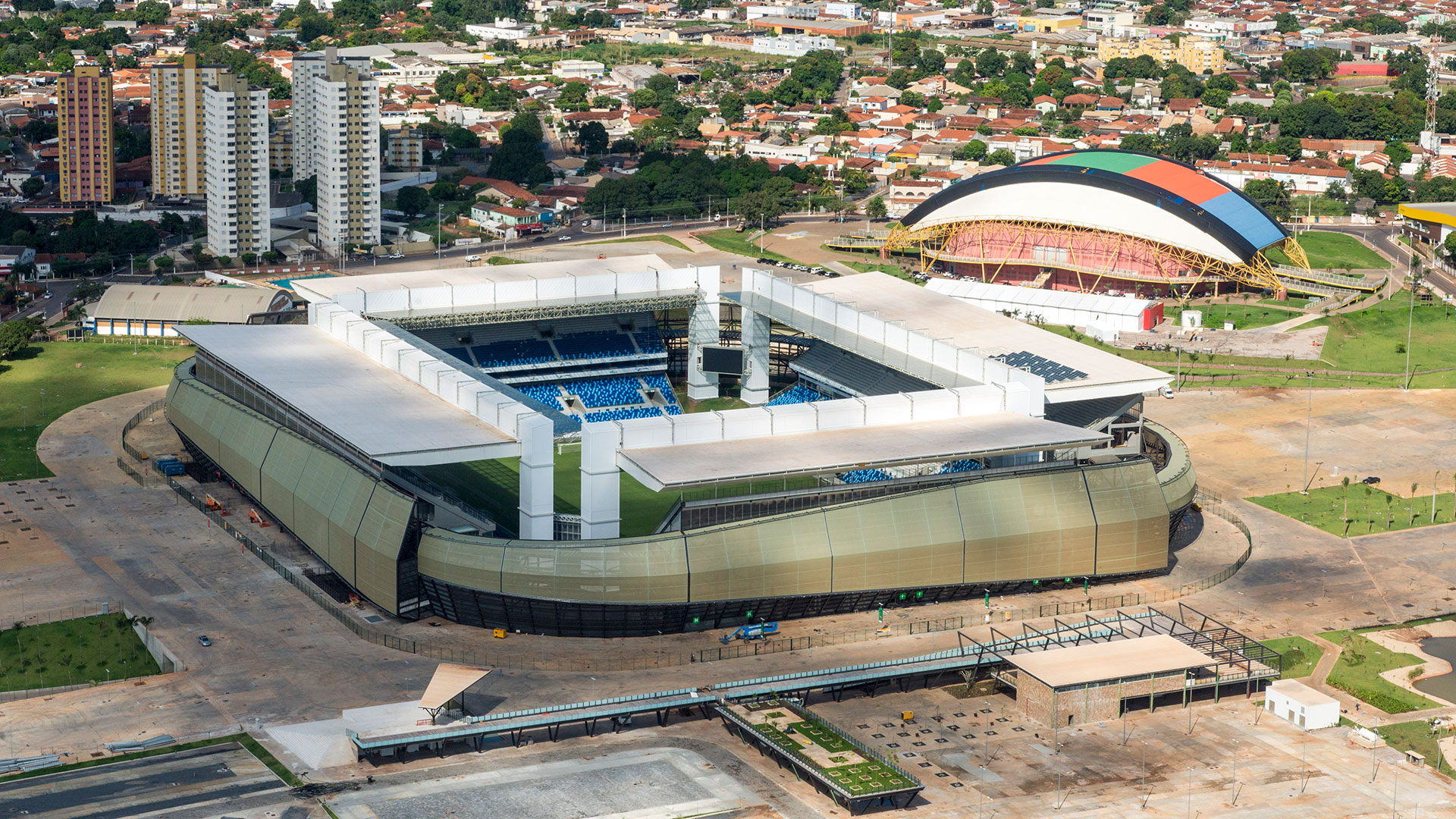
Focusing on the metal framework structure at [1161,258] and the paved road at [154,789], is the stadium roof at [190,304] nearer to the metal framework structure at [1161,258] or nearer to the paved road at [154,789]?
the metal framework structure at [1161,258]

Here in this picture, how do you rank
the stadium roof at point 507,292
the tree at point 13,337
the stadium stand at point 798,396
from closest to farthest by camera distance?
the stadium roof at point 507,292 → the stadium stand at point 798,396 → the tree at point 13,337

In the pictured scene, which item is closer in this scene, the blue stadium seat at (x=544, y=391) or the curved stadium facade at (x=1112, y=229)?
the blue stadium seat at (x=544, y=391)

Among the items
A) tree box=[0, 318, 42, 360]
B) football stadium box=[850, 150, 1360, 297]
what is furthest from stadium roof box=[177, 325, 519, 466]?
football stadium box=[850, 150, 1360, 297]

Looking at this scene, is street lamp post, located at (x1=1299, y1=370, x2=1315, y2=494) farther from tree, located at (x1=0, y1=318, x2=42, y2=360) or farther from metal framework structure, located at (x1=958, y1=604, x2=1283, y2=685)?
tree, located at (x1=0, y1=318, x2=42, y2=360)

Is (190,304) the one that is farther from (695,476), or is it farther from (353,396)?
(695,476)

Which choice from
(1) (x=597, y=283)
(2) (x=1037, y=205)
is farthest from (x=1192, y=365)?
(1) (x=597, y=283)

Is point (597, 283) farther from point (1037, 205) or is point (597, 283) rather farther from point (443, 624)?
point (1037, 205)

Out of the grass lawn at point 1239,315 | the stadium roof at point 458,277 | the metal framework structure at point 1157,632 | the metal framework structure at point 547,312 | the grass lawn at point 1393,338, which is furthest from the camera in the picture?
the grass lawn at point 1239,315

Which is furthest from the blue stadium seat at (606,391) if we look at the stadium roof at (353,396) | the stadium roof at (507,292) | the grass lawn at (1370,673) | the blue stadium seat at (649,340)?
the grass lawn at (1370,673)
